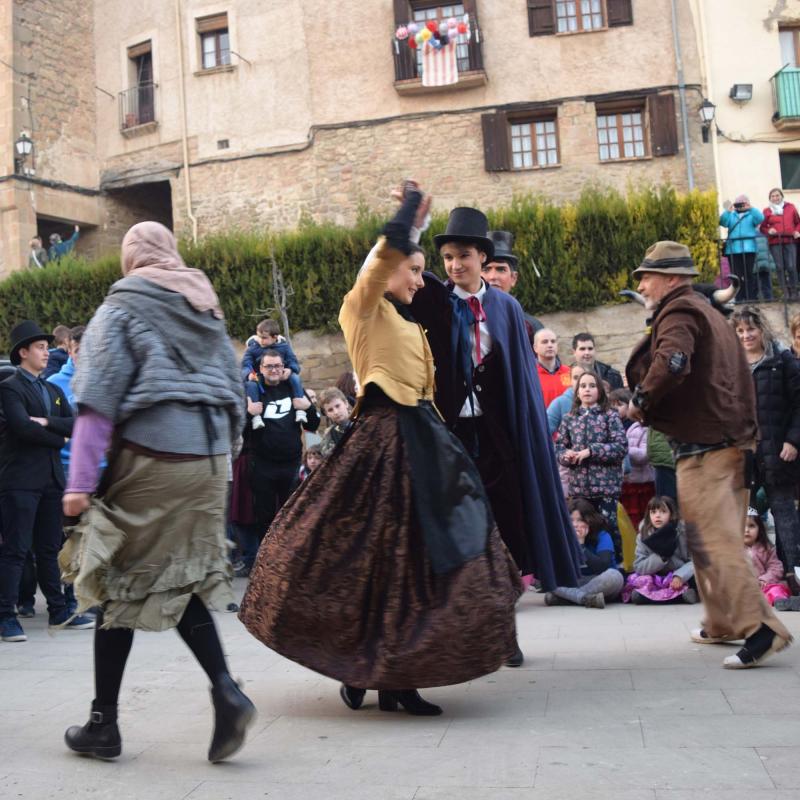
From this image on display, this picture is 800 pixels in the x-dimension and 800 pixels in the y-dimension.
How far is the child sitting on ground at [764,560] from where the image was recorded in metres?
7.56

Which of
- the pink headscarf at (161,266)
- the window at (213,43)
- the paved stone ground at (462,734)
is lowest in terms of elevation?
the paved stone ground at (462,734)

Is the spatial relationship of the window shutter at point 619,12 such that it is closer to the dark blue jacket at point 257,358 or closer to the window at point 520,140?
the window at point 520,140

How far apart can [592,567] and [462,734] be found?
409cm

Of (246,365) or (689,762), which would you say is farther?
(246,365)

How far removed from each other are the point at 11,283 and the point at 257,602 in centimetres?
2012

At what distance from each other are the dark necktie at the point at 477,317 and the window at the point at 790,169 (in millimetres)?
20189

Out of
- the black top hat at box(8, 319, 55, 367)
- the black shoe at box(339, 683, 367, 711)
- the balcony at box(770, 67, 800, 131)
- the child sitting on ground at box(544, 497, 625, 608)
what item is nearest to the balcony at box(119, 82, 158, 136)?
the balcony at box(770, 67, 800, 131)

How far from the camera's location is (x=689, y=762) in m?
3.64

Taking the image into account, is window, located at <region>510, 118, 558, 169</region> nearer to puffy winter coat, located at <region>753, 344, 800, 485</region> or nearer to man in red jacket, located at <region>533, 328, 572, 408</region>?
man in red jacket, located at <region>533, 328, 572, 408</region>

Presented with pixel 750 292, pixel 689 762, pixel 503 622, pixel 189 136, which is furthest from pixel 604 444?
pixel 189 136

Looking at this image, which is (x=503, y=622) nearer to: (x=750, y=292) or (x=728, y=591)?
(x=728, y=591)


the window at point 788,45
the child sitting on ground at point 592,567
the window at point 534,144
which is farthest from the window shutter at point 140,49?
the child sitting on ground at point 592,567

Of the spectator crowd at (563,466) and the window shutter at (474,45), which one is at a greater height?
the window shutter at (474,45)

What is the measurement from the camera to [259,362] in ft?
33.8
